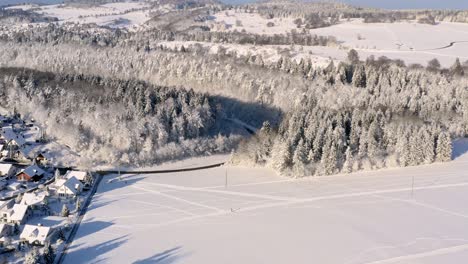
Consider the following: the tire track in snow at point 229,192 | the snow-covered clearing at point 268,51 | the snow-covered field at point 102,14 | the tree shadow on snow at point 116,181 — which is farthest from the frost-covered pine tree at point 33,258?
the snow-covered field at point 102,14

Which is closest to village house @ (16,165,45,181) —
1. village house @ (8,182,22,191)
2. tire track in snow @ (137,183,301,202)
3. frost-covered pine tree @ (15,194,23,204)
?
village house @ (8,182,22,191)

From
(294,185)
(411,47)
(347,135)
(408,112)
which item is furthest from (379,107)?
(411,47)

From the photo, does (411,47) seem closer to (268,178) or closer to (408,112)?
(408,112)

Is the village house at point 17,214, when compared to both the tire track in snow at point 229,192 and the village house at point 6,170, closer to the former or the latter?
the village house at point 6,170

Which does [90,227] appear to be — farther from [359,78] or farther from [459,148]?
[359,78]

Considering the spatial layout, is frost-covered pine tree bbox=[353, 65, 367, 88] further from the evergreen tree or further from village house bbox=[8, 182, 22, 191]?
village house bbox=[8, 182, 22, 191]
